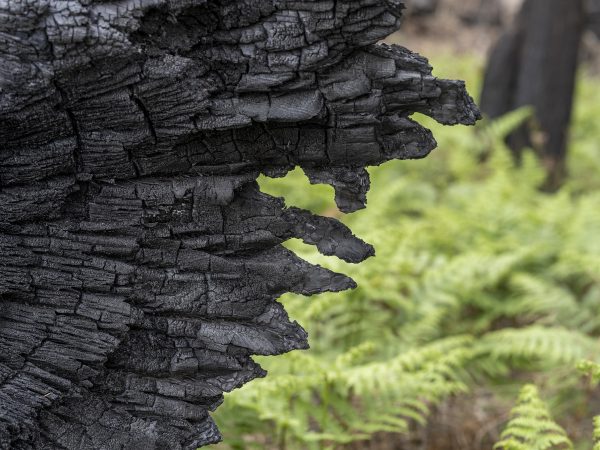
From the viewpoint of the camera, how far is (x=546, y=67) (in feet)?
23.8

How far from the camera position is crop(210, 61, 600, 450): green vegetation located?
2.85 m

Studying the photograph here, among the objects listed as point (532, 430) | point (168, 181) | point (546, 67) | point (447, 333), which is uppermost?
point (546, 67)

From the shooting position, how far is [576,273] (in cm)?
476

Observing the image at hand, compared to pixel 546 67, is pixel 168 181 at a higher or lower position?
lower

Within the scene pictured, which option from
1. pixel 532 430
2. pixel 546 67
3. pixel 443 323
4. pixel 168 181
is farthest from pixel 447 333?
pixel 546 67

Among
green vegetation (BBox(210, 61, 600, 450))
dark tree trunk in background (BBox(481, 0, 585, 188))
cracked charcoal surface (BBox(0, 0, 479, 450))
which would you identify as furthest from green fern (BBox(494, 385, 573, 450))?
dark tree trunk in background (BBox(481, 0, 585, 188))

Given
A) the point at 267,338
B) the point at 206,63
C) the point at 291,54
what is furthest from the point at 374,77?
the point at 267,338

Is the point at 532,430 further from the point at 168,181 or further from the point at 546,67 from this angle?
the point at 546,67

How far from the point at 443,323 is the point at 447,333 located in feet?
0.35

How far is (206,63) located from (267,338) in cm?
78

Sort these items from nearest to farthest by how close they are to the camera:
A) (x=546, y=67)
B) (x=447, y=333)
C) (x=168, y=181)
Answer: (x=168, y=181), (x=447, y=333), (x=546, y=67)

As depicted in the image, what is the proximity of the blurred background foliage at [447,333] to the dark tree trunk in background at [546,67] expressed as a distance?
3.93 ft

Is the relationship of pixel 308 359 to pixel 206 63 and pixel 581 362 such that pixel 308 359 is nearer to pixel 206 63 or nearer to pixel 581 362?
pixel 581 362

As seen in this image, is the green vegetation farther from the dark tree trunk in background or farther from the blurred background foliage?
the dark tree trunk in background
